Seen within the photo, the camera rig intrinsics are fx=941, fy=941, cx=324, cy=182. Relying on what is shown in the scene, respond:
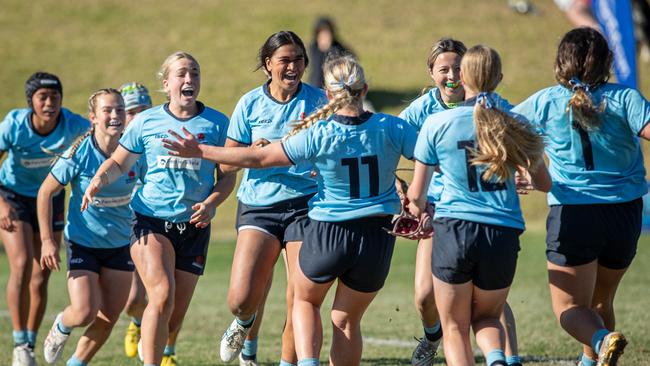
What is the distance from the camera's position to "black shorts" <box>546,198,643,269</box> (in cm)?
556

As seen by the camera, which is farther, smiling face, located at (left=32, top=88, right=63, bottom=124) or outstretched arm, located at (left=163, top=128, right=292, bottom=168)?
smiling face, located at (left=32, top=88, right=63, bottom=124)

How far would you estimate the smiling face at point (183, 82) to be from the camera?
20.7 ft

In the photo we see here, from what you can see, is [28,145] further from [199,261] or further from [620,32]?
[620,32]

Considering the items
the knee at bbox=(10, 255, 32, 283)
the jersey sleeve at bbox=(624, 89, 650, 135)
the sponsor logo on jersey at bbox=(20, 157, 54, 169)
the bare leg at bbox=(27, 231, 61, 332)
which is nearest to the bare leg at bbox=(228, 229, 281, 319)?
the jersey sleeve at bbox=(624, 89, 650, 135)

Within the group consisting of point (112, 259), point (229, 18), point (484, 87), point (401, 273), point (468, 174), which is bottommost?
point (401, 273)

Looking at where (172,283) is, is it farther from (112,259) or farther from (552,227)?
(552,227)

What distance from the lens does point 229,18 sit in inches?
1417

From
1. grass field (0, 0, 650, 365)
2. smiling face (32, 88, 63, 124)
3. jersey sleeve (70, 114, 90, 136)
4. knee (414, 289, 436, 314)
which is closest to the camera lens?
knee (414, 289, 436, 314)

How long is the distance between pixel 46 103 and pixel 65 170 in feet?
5.27

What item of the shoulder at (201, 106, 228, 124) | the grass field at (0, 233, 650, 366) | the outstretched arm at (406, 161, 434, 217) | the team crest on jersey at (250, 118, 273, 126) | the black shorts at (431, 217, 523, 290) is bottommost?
the grass field at (0, 233, 650, 366)

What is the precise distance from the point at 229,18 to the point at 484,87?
31.9 metres

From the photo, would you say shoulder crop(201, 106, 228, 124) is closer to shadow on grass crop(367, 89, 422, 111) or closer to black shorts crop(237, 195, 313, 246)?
black shorts crop(237, 195, 313, 246)

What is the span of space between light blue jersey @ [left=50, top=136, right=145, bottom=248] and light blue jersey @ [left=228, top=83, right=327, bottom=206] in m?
1.13

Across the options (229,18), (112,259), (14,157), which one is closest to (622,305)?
(112,259)
